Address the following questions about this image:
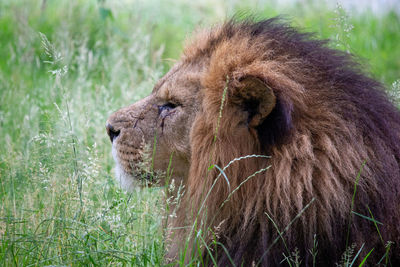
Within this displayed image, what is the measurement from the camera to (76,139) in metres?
3.41

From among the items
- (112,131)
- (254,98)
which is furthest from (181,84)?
(254,98)

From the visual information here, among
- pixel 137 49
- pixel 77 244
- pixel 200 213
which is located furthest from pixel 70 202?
pixel 137 49

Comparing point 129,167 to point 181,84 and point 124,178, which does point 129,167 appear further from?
point 181,84

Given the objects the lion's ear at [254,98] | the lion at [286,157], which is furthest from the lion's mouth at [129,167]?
the lion's ear at [254,98]

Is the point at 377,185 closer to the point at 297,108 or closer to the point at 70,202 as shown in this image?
the point at 297,108

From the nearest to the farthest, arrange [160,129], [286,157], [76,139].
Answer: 1. [286,157]
2. [160,129]
3. [76,139]

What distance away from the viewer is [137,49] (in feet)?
20.7

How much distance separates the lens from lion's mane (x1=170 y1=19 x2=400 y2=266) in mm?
2512

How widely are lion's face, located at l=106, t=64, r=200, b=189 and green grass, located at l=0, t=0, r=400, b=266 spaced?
160 millimetres

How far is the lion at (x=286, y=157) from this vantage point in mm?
2512

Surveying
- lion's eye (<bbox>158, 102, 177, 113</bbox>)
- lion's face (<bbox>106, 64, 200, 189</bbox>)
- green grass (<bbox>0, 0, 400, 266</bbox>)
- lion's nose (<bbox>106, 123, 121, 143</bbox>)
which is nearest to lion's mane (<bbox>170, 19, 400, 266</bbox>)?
lion's face (<bbox>106, 64, 200, 189</bbox>)

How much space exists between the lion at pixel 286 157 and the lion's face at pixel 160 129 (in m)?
0.02

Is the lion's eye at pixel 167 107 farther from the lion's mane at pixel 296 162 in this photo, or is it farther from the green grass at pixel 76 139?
the green grass at pixel 76 139

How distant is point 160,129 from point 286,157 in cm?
84
